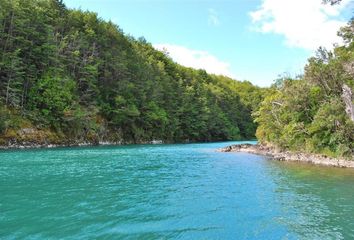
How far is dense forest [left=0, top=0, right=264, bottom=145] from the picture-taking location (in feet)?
164

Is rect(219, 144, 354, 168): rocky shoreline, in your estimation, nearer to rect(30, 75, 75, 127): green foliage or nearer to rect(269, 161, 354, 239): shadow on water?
rect(269, 161, 354, 239): shadow on water

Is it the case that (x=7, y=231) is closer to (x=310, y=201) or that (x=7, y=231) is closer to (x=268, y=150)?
(x=310, y=201)

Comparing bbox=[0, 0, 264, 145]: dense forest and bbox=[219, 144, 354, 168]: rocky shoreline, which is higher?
bbox=[0, 0, 264, 145]: dense forest

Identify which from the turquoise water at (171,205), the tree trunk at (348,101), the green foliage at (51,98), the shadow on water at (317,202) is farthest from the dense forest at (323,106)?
the green foliage at (51,98)

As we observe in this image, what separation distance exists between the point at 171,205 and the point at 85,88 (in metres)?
57.6

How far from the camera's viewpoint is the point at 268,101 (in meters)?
50.9

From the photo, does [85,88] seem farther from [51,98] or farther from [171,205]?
[171,205]

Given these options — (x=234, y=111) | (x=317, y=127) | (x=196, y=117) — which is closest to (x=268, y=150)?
(x=317, y=127)

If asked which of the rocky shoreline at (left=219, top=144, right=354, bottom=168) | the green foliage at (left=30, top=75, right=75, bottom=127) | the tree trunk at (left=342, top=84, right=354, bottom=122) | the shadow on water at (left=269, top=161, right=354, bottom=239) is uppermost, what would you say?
the green foliage at (left=30, top=75, right=75, bottom=127)

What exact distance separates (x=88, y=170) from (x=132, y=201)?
428 inches

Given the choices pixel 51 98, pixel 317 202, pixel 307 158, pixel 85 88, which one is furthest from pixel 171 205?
pixel 85 88

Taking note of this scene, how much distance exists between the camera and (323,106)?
35.7 meters

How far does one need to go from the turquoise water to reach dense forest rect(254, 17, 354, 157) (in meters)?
9.33

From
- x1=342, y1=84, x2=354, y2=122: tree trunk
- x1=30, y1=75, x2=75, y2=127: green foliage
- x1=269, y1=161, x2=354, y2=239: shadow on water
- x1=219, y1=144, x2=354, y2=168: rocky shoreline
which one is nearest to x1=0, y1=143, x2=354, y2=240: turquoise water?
x1=269, y1=161, x2=354, y2=239: shadow on water
